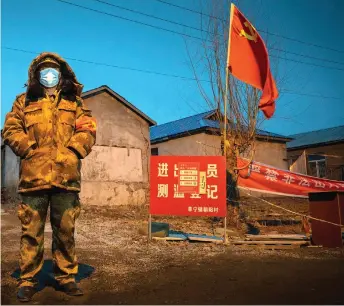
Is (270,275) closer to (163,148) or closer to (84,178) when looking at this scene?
(84,178)

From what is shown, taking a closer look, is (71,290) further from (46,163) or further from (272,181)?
(272,181)

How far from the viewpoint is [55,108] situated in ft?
10.1

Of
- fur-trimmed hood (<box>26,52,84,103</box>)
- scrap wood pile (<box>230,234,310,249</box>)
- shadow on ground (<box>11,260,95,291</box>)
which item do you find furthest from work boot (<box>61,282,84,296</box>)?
scrap wood pile (<box>230,234,310,249</box>)

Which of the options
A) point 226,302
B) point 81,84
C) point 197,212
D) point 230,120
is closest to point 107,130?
point 230,120

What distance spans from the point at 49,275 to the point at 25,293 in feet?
2.98

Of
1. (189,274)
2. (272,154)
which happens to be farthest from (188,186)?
(272,154)

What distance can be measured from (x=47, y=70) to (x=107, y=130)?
13.8m

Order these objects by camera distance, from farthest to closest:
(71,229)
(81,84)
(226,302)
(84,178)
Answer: (84,178) → (81,84) → (71,229) → (226,302)

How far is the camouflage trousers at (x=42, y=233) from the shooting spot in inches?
110

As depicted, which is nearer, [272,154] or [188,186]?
[188,186]

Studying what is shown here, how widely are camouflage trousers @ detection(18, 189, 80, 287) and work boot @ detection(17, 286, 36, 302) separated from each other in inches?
1.6

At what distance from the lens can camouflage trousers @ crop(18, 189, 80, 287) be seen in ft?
9.15

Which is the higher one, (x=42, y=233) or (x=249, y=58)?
(x=249, y=58)

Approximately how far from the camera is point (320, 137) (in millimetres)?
30719
